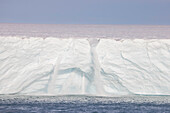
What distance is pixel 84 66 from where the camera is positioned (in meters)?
7.04

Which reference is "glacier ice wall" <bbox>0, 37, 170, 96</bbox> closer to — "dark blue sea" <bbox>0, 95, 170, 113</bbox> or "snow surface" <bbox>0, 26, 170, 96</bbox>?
"snow surface" <bbox>0, 26, 170, 96</bbox>

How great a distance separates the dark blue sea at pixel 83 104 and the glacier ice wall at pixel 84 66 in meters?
0.29

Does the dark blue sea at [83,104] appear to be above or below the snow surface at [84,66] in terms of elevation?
below

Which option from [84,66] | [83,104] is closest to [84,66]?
[84,66]

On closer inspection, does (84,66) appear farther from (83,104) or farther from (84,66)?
(83,104)

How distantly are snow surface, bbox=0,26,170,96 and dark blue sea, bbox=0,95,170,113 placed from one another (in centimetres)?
27

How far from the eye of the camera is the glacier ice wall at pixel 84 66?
676cm

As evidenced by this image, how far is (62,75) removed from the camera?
22.8ft

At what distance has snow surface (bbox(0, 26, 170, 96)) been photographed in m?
6.76

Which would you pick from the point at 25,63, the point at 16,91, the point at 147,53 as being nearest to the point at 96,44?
the point at 147,53

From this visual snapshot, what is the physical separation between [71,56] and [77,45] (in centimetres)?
42

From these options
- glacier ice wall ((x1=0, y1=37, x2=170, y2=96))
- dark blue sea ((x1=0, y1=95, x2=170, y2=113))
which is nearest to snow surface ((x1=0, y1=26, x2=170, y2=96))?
glacier ice wall ((x1=0, y1=37, x2=170, y2=96))

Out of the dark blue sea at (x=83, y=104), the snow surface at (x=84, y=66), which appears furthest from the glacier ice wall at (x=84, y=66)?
the dark blue sea at (x=83, y=104)

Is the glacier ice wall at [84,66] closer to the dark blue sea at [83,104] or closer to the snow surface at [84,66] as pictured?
the snow surface at [84,66]
